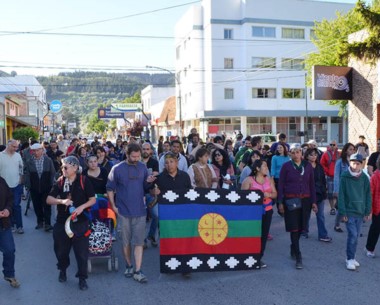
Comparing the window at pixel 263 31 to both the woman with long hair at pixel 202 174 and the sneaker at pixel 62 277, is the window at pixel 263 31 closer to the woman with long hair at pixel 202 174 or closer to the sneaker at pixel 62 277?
the woman with long hair at pixel 202 174

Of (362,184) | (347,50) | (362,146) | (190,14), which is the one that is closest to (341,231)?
(362,184)

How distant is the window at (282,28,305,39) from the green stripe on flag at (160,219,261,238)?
46088 mm

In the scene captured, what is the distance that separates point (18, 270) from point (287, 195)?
4.28m

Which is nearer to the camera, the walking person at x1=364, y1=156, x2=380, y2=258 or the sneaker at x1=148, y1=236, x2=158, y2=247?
the walking person at x1=364, y1=156, x2=380, y2=258

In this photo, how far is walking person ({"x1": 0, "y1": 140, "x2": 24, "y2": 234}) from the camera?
9.00m

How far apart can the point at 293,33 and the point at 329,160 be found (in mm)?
42044

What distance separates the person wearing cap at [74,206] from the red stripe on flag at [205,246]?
1.06 meters

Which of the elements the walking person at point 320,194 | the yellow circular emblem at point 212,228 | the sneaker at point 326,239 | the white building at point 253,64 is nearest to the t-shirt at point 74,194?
the yellow circular emblem at point 212,228

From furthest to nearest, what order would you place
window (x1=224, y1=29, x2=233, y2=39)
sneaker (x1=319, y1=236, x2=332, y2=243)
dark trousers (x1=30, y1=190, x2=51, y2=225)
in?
window (x1=224, y1=29, x2=233, y2=39)
dark trousers (x1=30, y1=190, x2=51, y2=225)
sneaker (x1=319, y1=236, x2=332, y2=243)

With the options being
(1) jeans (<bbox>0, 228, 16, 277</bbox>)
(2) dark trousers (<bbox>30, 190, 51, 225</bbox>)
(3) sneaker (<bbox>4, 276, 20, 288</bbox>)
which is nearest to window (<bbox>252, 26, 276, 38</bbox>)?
(2) dark trousers (<bbox>30, 190, 51, 225</bbox>)

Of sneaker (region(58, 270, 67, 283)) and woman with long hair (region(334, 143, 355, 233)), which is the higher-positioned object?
woman with long hair (region(334, 143, 355, 233))

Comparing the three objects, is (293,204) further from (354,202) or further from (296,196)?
(354,202)

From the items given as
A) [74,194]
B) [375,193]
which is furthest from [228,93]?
[74,194]

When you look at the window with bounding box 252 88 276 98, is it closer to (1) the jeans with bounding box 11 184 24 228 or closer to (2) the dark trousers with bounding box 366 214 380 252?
(1) the jeans with bounding box 11 184 24 228
